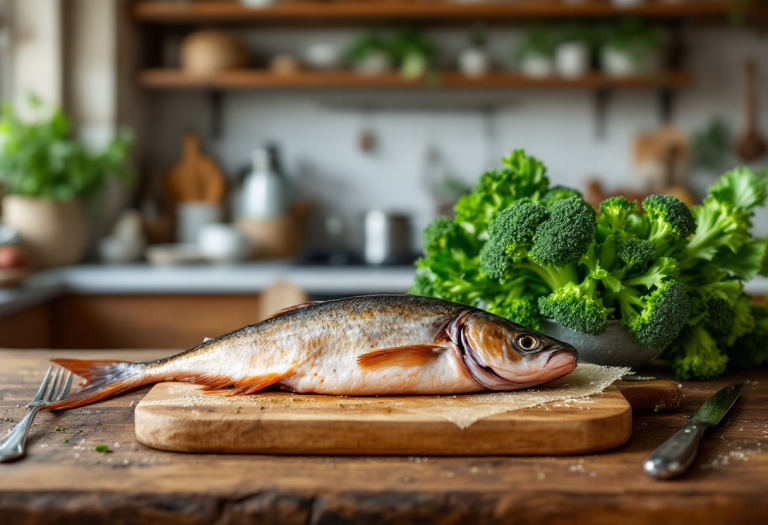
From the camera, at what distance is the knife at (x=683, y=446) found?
776 mm

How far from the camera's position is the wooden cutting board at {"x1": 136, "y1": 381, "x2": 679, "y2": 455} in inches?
33.7

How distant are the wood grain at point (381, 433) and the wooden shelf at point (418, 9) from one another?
10.3ft

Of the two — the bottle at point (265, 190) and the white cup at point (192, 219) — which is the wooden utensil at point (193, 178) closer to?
the white cup at point (192, 219)

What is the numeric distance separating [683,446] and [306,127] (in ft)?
11.6

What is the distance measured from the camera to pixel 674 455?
2.61 feet

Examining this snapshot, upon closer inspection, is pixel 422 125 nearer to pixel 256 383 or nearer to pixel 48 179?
pixel 48 179

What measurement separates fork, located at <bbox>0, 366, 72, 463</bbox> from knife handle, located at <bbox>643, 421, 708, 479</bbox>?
737 millimetres

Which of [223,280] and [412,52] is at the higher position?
[412,52]

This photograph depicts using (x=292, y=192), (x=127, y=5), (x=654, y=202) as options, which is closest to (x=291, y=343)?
(x=654, y=202)

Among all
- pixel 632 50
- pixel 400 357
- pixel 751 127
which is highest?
pixel 632 50

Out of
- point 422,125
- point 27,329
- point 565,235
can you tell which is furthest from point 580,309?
point 422,125

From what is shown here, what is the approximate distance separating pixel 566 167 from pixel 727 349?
114 inches

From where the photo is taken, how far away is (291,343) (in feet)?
3.29

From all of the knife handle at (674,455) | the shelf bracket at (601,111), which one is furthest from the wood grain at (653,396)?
the shelf bracket at (601,111)
